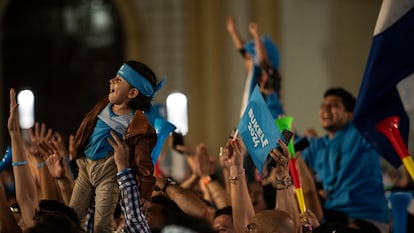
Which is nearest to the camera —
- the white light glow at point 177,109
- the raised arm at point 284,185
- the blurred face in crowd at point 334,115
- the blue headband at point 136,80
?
the blue headband at point 136,80

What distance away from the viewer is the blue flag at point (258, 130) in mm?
5484

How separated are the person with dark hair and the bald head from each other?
6.05ft

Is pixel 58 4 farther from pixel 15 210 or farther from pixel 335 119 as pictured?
pixel 15 210

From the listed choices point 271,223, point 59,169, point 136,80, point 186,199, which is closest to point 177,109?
point 186,199

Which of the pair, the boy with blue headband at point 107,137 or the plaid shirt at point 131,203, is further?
the boy with blue headband at point 107,137

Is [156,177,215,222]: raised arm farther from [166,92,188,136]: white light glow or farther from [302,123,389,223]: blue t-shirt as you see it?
[166,92,188,136]: white light glow

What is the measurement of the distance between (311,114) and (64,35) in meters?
Answer: 2.84

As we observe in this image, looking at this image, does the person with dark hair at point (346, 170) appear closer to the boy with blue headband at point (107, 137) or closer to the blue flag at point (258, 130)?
the blue flag at point (258, 130)

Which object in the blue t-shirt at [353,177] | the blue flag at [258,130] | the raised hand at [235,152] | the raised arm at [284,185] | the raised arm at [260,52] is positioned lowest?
the blue t-shirt at [353,177]

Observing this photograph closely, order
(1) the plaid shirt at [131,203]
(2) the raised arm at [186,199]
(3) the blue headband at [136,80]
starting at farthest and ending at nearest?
(2) the raised arm at [186,199]
(3) the blue headband at [136,80]
(1) the plaid shirt at [131,203]

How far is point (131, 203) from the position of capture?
502cm

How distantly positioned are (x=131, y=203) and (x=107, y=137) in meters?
0.48

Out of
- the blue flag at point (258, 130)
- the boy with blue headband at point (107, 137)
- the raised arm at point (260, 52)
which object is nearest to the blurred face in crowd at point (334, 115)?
the raised arm at point (260, 52)

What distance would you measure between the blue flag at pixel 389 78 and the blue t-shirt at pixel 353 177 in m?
0.80
